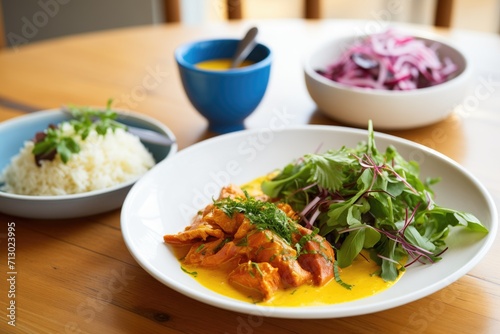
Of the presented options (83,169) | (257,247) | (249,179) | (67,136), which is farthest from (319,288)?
(67,136)

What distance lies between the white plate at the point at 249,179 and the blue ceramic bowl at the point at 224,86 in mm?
226

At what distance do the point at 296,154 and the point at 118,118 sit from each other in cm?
58

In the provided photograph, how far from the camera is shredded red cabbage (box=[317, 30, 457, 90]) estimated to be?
1.98 m

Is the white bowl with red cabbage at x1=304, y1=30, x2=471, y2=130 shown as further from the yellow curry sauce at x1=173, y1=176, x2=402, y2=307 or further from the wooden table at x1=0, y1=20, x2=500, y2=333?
the yellow curry sauce at x1=173, y1=176, x2=402, y2=307

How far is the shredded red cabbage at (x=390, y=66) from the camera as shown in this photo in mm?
1978

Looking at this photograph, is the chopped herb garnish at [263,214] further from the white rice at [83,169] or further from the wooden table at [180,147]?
the white rice at [83,169]

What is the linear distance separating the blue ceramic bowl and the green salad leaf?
0.49 m

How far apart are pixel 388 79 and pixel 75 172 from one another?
102 cm

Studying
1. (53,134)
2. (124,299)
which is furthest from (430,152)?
Result: (53,134)

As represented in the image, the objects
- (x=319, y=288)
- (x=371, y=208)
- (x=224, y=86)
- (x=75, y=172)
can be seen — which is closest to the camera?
(x=319, y=288)

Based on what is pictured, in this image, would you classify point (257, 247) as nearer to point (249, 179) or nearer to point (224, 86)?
point (249, 179)

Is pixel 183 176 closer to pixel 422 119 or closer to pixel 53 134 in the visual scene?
pixel 53 134

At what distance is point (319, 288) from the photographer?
3.90 ft

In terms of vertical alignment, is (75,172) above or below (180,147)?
above
